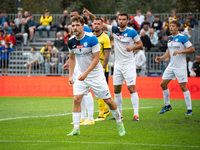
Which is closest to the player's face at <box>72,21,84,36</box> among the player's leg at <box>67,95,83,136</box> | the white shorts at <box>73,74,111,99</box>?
the white shorts at <box>73,74,111,99</box>

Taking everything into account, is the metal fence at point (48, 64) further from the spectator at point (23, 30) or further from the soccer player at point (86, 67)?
the soccer player at point (86, 67)

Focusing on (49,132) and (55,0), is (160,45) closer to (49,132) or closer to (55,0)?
(49,132)

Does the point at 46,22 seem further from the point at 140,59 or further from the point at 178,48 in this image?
the point at 178,48

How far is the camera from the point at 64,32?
69.1 ft

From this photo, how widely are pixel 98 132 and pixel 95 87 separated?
1.07 metres

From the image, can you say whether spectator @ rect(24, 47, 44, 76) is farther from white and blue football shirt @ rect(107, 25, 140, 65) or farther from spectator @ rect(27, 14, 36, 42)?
white and blue football shirt @ rect(107, 25, 140, 65)

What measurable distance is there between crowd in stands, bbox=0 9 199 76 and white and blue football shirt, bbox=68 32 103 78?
10404mm

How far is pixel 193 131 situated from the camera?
287 inches

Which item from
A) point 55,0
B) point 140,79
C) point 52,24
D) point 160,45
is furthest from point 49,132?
point 55,0

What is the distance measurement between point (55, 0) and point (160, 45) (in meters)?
22.2

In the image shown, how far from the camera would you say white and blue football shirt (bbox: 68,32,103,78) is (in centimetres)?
675

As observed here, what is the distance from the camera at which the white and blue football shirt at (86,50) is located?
6.75m

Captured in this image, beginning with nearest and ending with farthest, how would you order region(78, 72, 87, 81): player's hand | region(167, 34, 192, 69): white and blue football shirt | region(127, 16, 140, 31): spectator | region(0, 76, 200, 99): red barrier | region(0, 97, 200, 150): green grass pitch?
region(0, 97, 200, 150): green grass pitch < region(78, 72, 87, 81): player's hand < region(167, 34, 192, 69): white and blue football shirt < region(0, 76, 200, 99): red barrier < region(127, 16, 140, 31): spectator

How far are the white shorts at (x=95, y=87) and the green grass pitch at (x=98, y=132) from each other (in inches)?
33.8
